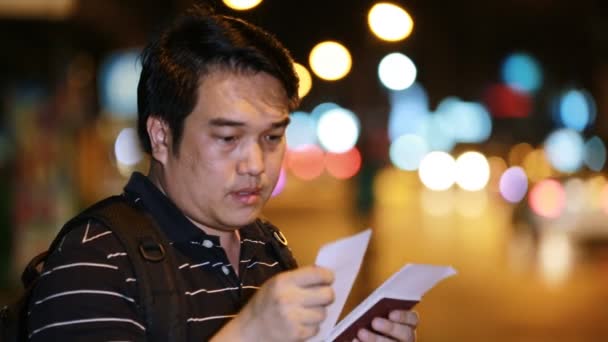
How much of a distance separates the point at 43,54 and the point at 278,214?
17.4 metres

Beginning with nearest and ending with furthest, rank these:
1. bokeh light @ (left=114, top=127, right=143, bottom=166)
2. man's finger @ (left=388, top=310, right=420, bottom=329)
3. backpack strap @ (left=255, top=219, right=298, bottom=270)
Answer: man's finger @ (left=388, top=310, right=420, bottom=329), backpack strap @ (left=255, top=219, right=298, bottom=270), bokeh light @ (left=114, top=127, right=143, bottom=166)

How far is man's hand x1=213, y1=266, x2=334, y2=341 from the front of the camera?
1944mm

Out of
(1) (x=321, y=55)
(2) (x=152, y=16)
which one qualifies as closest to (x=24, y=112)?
(1) (x=321, y=55)

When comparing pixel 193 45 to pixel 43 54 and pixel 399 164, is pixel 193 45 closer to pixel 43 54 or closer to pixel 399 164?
pixel 43 54

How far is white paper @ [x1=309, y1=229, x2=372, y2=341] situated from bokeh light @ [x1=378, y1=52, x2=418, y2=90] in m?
6.83

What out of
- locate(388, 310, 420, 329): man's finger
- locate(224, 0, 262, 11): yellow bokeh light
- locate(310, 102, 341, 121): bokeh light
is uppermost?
locate(224, 0, 262, 11): yellow bokeh light

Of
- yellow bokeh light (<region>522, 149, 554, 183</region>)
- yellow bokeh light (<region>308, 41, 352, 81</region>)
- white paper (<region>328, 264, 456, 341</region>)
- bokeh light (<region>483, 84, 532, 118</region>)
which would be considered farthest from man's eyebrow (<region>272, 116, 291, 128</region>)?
bokeh light (<region>483, 84, 532, 118</region>)

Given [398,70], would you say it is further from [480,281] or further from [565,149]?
[565,149]

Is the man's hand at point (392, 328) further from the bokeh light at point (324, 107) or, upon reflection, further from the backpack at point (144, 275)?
the bokeh light at point (324, 107)

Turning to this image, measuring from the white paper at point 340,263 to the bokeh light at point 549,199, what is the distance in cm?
1627

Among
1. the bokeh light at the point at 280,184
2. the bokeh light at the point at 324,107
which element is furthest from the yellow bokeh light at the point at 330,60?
the bokeh light at the point at 280,184

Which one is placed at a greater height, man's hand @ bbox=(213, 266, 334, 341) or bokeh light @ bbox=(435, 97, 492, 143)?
bokeh light @ bbox=(435, 97, 492, 143)

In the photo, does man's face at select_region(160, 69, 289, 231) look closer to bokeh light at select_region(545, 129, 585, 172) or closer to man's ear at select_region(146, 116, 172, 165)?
man's ear at select_region(146, 116, 172, 165)

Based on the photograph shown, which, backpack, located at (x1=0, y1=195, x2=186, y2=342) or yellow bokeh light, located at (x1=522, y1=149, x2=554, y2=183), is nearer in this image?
backpack, located at (x1=0, y1=195, x2=186, y2=342)
